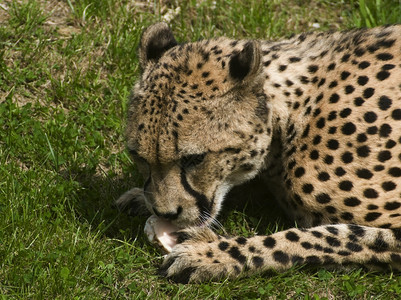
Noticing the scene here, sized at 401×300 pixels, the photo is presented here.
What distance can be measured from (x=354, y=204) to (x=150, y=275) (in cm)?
147

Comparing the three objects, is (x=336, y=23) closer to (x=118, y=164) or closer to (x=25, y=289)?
(x=118, y=164)

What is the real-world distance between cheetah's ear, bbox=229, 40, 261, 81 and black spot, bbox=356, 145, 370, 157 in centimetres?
87

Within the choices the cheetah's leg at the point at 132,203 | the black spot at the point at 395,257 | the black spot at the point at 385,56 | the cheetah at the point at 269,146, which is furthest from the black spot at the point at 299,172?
the cheetah's leg at the point at 132,203

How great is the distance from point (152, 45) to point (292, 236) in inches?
65.4

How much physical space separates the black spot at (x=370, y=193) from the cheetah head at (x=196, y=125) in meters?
0.74

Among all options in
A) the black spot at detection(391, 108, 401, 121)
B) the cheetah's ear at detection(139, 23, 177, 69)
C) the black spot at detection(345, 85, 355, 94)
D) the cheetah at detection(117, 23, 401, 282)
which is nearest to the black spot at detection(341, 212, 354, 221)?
the cheetah at detection(117, 23, 401, 282)

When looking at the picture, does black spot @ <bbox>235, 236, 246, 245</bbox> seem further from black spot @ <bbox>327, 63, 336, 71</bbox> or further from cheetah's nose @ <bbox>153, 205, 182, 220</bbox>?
black spot @ <bbox>327, 63, 336, 71</bbox>

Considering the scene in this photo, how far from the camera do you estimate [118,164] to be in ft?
20.4

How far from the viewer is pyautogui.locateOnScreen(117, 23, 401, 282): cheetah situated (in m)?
4.81

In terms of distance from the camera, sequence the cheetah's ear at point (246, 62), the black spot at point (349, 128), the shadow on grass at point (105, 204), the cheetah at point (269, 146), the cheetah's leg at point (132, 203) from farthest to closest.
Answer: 1. the cheetah's leg at point (132, 203)
2. the shadow on grass at point (105, 204)
3. the black spot at point (349, 128)
4. the cheetah at point (269, 146)
5. the cheetah's ear at point (246, 62)

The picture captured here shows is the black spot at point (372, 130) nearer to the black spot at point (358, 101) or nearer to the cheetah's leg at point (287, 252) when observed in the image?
the black spot at point (358, 101)

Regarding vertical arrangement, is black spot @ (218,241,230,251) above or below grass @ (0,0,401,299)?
below

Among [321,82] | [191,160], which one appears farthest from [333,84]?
[191,160]

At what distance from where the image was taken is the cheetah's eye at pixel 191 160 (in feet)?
15.8
